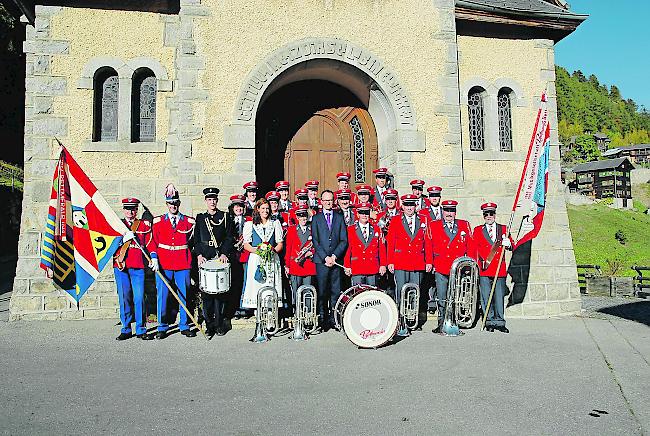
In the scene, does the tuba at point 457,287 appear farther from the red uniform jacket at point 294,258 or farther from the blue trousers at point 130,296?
the blue trousers at point 130,296

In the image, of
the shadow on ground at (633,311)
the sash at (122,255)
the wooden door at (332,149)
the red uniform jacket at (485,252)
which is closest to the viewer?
the sash at (122,255)

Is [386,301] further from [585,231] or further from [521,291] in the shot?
[585,231]

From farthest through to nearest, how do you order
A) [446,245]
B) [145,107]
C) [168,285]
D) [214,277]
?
[145,107] < [446,245] < [168,285] < [214,277]

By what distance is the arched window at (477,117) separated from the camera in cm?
1012

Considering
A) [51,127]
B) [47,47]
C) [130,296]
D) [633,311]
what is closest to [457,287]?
[130,296]

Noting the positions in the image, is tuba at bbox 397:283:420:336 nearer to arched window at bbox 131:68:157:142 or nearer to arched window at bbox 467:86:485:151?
arched window at bbox 467:86:485:151

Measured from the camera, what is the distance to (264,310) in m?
6.80

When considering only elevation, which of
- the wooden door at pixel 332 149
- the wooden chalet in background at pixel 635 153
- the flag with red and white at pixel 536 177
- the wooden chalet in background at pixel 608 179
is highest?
the wooden chalet in background at pixel 635 153

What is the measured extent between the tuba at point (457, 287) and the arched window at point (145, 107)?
5.61 m

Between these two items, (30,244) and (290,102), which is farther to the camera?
(290,102)

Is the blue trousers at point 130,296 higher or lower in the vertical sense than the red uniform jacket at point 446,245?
lower

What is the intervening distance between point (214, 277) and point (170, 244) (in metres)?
0.92

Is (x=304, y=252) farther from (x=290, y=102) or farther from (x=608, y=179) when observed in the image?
(x=608, y=179)

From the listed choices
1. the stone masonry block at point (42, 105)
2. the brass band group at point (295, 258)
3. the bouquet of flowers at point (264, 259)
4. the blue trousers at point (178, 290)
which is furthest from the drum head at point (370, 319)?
the stone masonry block at point (42, 105)
